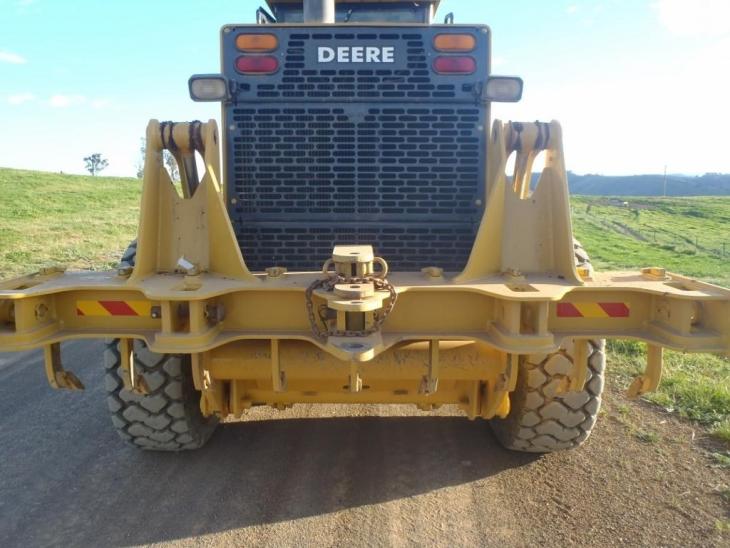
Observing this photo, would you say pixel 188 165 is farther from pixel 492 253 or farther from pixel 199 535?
pixel 199 535

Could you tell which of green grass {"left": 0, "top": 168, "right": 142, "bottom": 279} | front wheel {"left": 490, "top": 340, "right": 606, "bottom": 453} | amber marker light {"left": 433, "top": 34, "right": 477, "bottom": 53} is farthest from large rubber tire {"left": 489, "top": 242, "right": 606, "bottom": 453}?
green grass {"left": 0, "top": 168, "right": 142, "bottom": 279}

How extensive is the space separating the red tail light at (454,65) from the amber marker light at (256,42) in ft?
3.50

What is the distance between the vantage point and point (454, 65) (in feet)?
12.6

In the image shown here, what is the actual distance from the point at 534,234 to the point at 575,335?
619 millimetres

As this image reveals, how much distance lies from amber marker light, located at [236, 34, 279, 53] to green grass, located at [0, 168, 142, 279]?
1051cm

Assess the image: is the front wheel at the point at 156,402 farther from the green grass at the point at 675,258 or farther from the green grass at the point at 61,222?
the green grass at the point at 61,222

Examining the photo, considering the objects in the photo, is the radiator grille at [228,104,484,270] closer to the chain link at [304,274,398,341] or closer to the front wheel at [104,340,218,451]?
the front wheel at [104,340,218,451]

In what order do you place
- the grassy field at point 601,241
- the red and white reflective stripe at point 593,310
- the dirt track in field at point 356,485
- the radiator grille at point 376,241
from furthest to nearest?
the grassy field at point 601,241 → the radiator grille at point 376,241 → the dirt track in field at point 356,485 → the red and white reflective stripe at point 593,310

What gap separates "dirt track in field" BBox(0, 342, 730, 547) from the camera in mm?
3154

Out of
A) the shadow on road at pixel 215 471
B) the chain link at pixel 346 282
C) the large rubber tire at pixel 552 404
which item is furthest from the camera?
the large rubber tire at pixel 552 404

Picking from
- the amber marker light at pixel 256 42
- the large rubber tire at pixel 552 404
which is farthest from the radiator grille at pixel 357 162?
the large rubber tire at pixel 552 404

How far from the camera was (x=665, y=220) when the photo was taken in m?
37.1

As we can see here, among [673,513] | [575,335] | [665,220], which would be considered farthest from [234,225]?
[665,220]

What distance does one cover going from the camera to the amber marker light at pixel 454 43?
3805 mm
